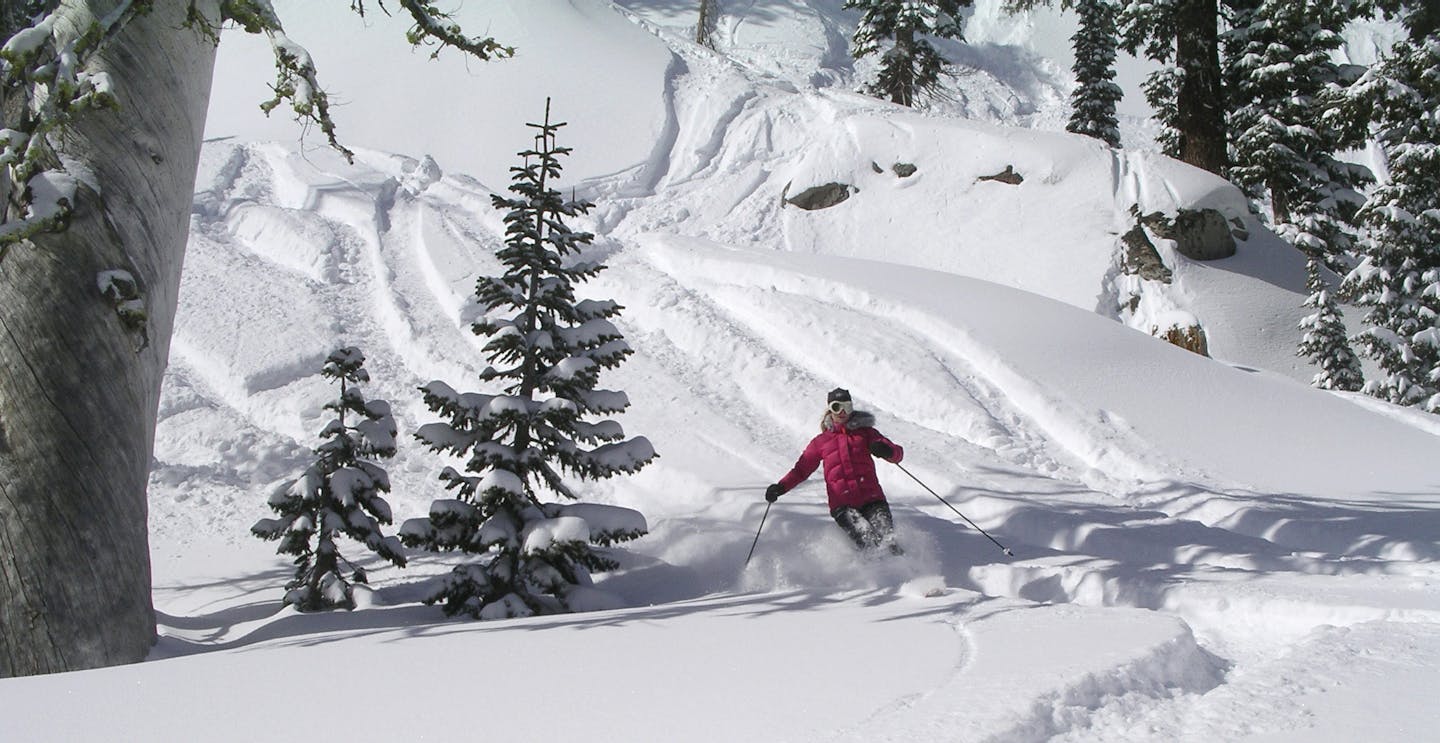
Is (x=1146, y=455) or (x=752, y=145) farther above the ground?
(x=752, y=145)

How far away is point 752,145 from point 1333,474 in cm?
1635

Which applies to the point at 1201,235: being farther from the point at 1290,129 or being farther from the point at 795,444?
the point at 795,444

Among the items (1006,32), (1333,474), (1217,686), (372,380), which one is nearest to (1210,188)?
(1333,474)

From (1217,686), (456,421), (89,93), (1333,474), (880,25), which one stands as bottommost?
(1217,686)

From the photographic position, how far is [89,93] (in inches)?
189

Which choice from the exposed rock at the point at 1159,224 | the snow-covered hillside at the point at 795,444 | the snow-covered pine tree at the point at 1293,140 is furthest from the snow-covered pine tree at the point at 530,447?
the snow-covered pine tree at the point at 1293,140

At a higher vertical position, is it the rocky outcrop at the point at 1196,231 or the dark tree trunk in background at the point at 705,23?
the dark tree trunk in background at the point at 705,23

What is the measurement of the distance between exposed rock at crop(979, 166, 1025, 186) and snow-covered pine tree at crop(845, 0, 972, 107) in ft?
33.3

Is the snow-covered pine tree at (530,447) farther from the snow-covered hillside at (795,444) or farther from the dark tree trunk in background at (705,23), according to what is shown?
the dark tree trunk in background at (705,23)

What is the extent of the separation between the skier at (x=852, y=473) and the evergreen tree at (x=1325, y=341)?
42.7 feet

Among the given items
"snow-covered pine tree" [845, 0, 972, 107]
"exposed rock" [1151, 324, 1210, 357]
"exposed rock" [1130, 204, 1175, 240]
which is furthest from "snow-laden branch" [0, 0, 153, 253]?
"snow-covered pine tree" [845, 0, 972, 107]

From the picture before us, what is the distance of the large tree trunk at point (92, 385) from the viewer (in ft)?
15.4

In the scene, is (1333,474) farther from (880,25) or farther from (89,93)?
(880,25)

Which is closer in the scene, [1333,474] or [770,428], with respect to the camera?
[1333,474]
